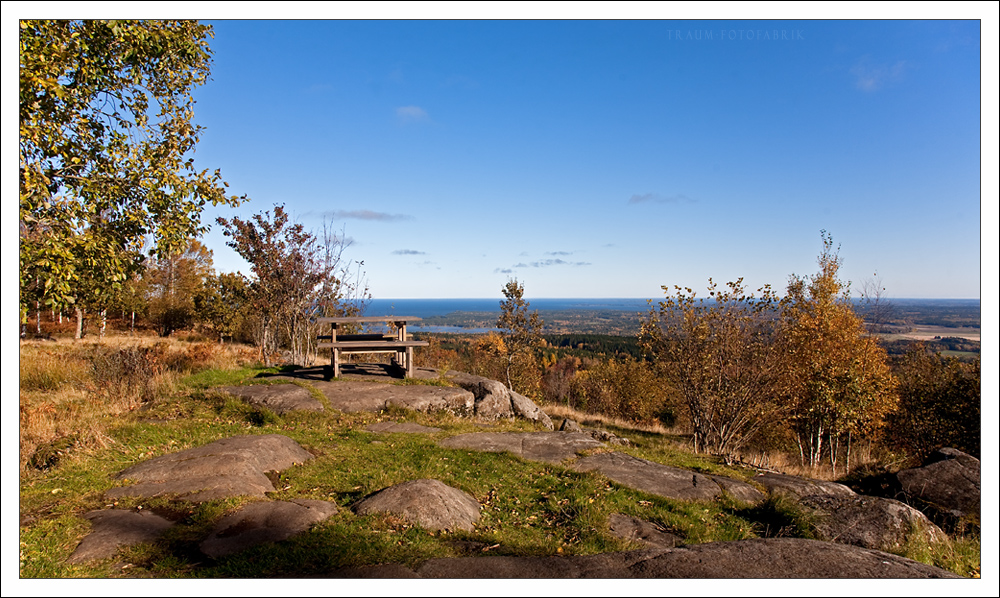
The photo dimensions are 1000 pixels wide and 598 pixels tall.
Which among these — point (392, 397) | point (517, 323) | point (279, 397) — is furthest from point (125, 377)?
point (517, 323)

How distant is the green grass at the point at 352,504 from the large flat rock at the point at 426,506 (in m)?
0.14

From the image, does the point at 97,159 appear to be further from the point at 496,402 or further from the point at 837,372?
the point at 837,372

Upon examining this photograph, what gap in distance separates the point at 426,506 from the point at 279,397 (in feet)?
24.0

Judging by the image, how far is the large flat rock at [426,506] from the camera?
4938 millimetres

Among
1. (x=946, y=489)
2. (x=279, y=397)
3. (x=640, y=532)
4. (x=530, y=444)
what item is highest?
(x=279, y=397)

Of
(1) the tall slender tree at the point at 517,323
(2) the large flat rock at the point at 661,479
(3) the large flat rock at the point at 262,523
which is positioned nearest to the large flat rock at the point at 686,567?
(3) the large flat rock at the point at 262,523

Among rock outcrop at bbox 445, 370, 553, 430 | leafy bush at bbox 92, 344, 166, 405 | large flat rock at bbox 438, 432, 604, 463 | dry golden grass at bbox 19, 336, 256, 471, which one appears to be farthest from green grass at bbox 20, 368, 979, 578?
rock outcrop at bbox 445, 370, 553, 430

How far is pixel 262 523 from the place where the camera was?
15.2ft

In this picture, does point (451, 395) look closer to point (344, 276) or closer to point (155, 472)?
point (155, 472)

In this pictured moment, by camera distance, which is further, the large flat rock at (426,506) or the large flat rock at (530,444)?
the large flat rock at (530,444)

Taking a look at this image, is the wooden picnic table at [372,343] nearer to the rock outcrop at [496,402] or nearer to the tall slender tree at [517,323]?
the rock outcrop at [496,402]

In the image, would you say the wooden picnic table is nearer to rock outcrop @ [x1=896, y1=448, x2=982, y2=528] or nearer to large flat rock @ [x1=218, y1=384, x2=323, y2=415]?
large flat rock @ [x1=218, y1=384, x2=323, y2=415]

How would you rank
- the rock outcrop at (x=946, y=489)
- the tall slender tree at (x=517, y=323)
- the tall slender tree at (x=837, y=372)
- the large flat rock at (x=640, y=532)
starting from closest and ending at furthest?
1. the large flat rock at (x=640, y=532)
2. the rock outcrop at (x=946, y=489)
3. the tall slender tree at (x=837, y=372)
4. the tall slender tree at (x=517, y=323)

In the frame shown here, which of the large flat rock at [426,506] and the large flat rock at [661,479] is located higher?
the large flat rock at [426,506]
